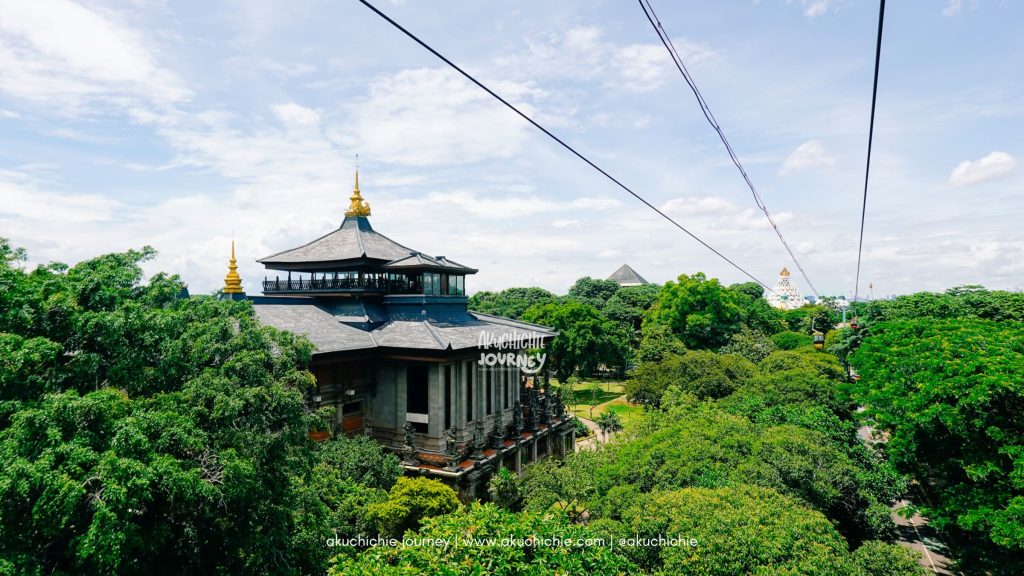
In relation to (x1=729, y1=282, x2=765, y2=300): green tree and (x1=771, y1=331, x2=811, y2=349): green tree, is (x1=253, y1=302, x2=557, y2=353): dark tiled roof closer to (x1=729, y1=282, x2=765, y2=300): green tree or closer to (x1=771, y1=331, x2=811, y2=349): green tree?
(x1=771, y1=331, x2=811, y2=349): green tree

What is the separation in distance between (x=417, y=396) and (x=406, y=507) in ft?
23.5

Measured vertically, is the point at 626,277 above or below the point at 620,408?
above

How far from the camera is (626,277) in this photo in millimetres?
119375

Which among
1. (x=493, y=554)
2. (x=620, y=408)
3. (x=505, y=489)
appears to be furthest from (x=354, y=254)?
(x=620, y=408)

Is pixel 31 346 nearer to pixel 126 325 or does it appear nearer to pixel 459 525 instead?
pixel 126 325

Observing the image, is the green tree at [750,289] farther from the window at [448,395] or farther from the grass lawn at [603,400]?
the window at [448,395]

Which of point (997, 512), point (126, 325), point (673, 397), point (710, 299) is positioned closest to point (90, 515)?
point (126, 325)

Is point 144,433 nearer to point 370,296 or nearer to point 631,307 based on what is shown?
Result: point 370,296

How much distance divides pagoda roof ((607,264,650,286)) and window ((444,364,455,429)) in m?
98.1

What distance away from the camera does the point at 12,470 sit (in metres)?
7.14

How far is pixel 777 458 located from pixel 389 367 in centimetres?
1488

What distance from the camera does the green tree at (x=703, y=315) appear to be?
50.1 m

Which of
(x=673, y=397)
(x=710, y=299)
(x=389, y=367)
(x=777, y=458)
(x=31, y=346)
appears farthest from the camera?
(x=710, y=299)

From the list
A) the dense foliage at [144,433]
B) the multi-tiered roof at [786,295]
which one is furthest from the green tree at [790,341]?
the multi-tiered roof at [786,295]
